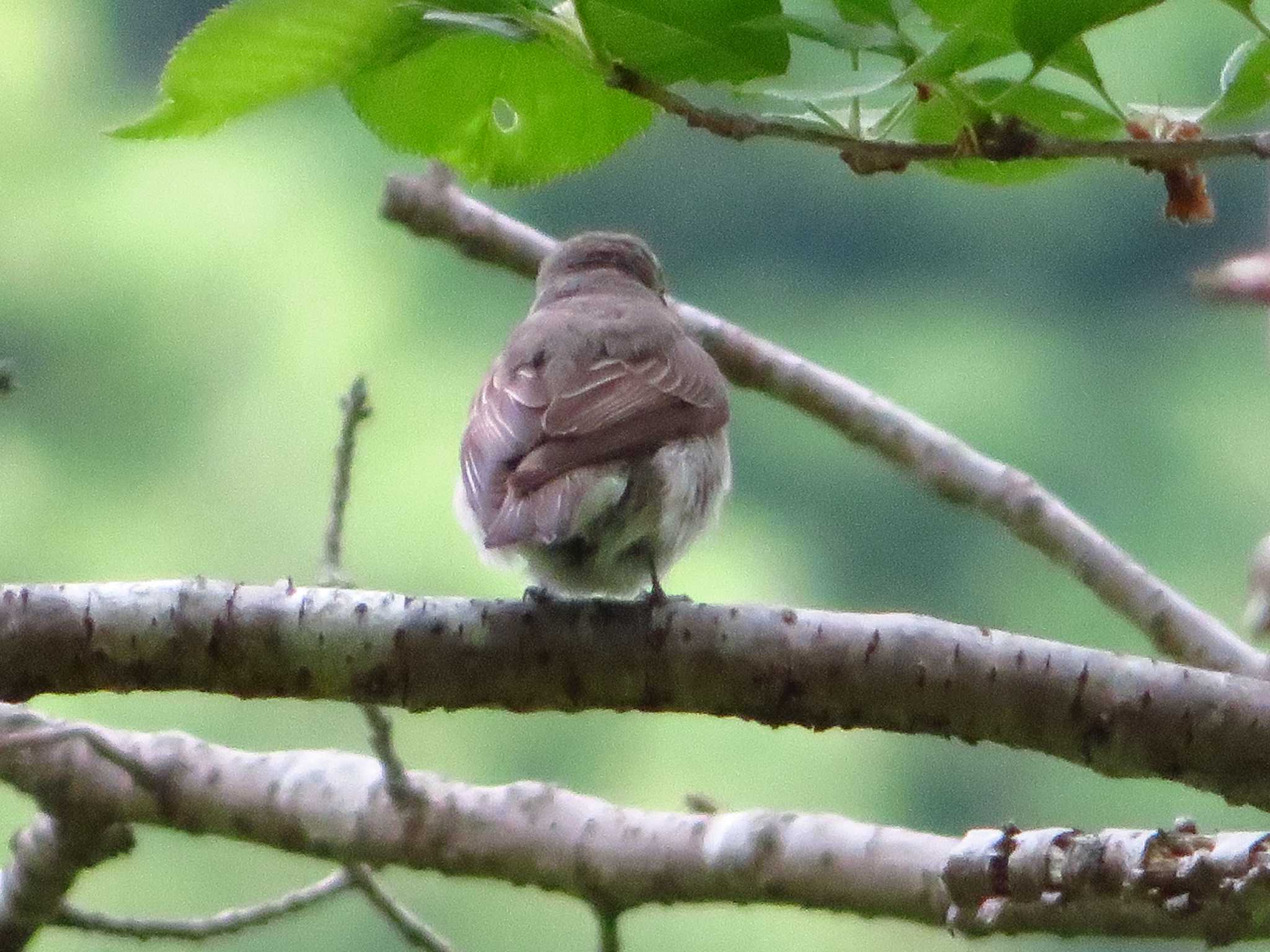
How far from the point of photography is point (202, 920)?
212cm

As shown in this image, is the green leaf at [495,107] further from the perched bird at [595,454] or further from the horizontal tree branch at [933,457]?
the horizontal tree branch at [933,457]

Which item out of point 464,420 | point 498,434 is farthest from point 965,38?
point 464,420

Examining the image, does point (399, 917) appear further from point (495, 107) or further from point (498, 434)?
point (495, 107)

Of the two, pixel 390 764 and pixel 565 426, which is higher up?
Result: pixel 565 426

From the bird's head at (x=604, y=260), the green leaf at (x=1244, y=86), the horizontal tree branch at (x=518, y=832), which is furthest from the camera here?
the bird's head at (x=604, y=260)

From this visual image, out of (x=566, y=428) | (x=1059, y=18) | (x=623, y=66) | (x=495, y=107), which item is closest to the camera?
(x=1059, y=18)

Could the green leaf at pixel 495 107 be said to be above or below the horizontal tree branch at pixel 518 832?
above

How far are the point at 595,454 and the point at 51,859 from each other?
0.74m

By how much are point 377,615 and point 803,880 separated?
672mm

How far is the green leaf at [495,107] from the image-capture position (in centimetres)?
117

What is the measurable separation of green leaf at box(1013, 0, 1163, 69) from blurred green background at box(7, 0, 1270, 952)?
3.76 m

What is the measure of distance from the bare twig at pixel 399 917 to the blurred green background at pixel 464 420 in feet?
8.68

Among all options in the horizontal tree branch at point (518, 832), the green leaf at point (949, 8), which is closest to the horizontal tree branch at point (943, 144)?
the green leaf at point (949, 8)

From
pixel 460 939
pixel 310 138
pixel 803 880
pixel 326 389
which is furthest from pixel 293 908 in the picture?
pixel 310 138
